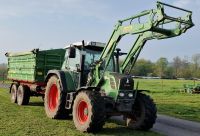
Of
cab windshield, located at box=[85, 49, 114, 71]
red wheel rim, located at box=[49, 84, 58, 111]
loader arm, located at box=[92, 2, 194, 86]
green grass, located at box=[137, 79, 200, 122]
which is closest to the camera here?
loader arm, located at box=[92, 2, 194, 86]

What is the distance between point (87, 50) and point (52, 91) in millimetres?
2292

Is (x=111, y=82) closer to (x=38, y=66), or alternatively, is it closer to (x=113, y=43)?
(x=113, y=43)

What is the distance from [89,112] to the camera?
10.3m

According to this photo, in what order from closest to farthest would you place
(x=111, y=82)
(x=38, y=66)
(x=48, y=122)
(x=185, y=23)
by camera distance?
(x=185, y=23) → (x=111, y=82) → (x=48, y=122) → (x=38, y=66)

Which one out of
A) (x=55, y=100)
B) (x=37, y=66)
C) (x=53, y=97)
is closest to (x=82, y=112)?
(x=55, y=100)

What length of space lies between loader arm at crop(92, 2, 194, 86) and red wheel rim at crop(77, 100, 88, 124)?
2.96 ft

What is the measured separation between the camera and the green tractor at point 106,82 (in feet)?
33.7

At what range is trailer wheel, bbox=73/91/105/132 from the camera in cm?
1021

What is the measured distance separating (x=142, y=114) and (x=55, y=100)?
12.4ft

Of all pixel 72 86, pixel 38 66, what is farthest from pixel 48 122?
pixel 38 66

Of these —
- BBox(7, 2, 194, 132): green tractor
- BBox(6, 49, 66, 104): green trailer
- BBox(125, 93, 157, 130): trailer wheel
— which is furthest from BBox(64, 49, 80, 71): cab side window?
BBox(6, 49, 66, 104): green trailer

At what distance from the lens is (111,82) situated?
11.2m

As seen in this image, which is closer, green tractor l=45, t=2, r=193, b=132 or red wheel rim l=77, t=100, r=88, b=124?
green tractor l=45, t=2, r=193, b=132

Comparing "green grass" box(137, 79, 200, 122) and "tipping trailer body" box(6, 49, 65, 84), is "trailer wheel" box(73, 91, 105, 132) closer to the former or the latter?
"tipping trailer body" box(6, 49, 65, 84)
